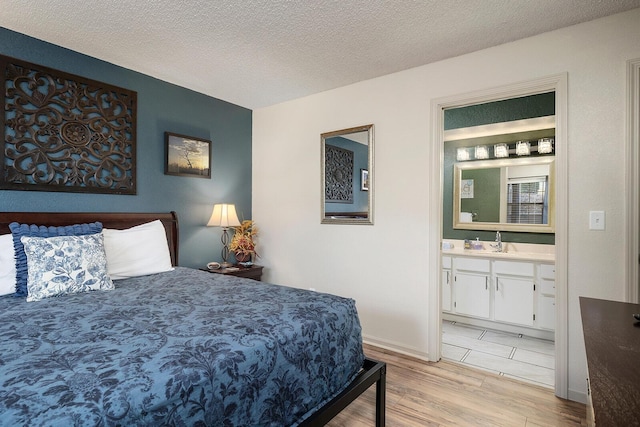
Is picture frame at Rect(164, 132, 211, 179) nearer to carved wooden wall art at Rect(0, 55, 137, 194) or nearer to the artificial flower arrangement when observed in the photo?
carved wooden wall art at Rect(0, 55, 137, 194)

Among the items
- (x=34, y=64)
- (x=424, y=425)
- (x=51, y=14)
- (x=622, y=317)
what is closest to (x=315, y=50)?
(x=51, y=14)

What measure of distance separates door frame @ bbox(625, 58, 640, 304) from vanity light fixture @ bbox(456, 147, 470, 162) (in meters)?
2.13

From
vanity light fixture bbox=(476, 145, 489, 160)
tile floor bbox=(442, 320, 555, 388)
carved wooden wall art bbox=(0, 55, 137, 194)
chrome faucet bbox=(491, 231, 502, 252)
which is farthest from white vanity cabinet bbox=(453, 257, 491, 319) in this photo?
carved wooden wall art bbox=(0, 55, 137, 194)

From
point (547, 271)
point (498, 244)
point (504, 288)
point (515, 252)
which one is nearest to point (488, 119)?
point (498, 244)

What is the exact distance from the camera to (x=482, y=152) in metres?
4.12

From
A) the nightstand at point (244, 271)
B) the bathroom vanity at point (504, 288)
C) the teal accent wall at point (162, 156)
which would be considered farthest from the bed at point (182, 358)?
the bathroom vanity at point (504, 288)

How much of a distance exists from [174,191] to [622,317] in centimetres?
344

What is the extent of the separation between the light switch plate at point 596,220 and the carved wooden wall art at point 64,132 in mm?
3576

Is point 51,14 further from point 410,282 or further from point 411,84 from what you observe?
point 410,282

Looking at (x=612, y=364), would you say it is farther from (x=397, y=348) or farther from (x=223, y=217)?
(x=223, y=217)

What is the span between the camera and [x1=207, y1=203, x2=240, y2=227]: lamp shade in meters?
3.58

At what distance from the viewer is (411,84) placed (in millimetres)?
3018

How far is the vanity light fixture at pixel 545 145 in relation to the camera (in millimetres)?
3713

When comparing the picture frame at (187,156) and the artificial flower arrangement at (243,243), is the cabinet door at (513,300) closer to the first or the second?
the artificial flower arrangement at (243,243)
